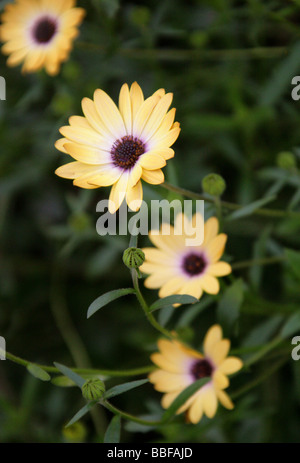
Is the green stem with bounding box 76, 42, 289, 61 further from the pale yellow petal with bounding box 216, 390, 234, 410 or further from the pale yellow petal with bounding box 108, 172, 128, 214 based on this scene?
the pale yellow petal with bounding box 216, 390, 234, 410

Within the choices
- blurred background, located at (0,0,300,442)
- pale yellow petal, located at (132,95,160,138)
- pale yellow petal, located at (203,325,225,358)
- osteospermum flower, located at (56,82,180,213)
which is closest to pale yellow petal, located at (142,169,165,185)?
osteospermum flower, located at (56,82,180,213)

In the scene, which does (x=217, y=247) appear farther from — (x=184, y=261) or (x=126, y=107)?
(x=126, y=107)

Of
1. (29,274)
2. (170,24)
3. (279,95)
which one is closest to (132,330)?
(29,274)

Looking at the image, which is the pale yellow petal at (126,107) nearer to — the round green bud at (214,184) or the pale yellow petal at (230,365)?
the round green bud at (214,184)

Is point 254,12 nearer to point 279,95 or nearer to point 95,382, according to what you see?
point 279,95

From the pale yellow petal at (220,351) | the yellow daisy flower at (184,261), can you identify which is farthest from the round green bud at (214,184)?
the pale yellow petal at (220,351)

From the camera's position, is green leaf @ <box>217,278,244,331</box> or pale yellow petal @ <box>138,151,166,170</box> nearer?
pale yellow petal @ <box>138,151,166,170</box>

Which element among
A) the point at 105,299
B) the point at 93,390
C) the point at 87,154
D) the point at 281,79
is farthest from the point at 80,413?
the point at 281,79
